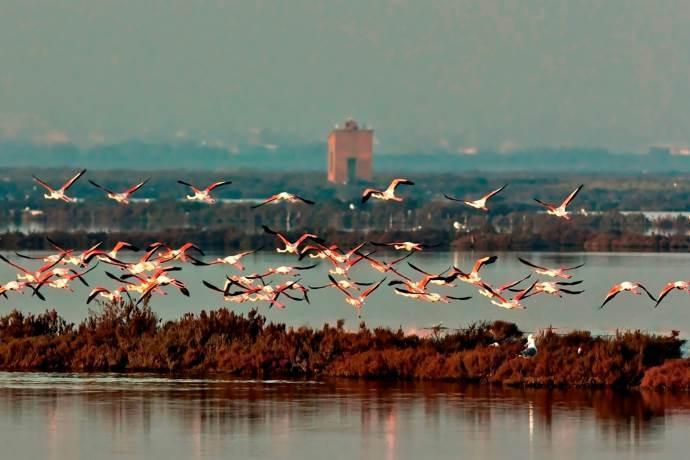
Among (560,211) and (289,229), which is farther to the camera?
(289,229)

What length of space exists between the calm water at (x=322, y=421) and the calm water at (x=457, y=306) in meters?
15.4

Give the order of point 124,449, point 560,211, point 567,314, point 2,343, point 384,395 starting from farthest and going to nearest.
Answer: point 567,314 < point 560,211 < point 2,343 < point 384,395 < point 124,449

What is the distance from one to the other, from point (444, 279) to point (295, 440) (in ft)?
29.6

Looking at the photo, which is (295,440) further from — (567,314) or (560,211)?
(567,314)

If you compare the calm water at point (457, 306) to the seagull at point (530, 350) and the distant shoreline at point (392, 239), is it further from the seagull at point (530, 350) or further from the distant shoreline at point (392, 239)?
the distant shoreline at point (392, 239)

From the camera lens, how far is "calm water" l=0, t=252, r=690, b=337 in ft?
171

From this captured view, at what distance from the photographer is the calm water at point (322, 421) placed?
27172mm

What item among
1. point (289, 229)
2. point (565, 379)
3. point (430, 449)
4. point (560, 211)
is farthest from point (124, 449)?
point (289, 229)

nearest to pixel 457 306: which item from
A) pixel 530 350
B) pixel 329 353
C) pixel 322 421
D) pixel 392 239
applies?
pixel 329 353

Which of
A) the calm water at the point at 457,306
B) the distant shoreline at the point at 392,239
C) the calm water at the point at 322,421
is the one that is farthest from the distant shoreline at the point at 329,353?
the distant shoreline at the point at 392,239

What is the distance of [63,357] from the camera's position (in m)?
37.5

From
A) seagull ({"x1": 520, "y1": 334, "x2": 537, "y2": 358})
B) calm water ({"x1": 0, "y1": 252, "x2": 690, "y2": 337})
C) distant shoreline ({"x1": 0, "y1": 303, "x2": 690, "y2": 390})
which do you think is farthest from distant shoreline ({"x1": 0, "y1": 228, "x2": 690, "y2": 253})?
seagull ({"x1": 520, "y1": 334, "x2": 537, "y2": 358})

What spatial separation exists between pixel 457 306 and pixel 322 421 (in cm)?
3111

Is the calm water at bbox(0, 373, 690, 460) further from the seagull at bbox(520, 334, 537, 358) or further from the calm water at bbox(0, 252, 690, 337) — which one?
Answer: the calm water at bbox(0, 252, 690, 337)
